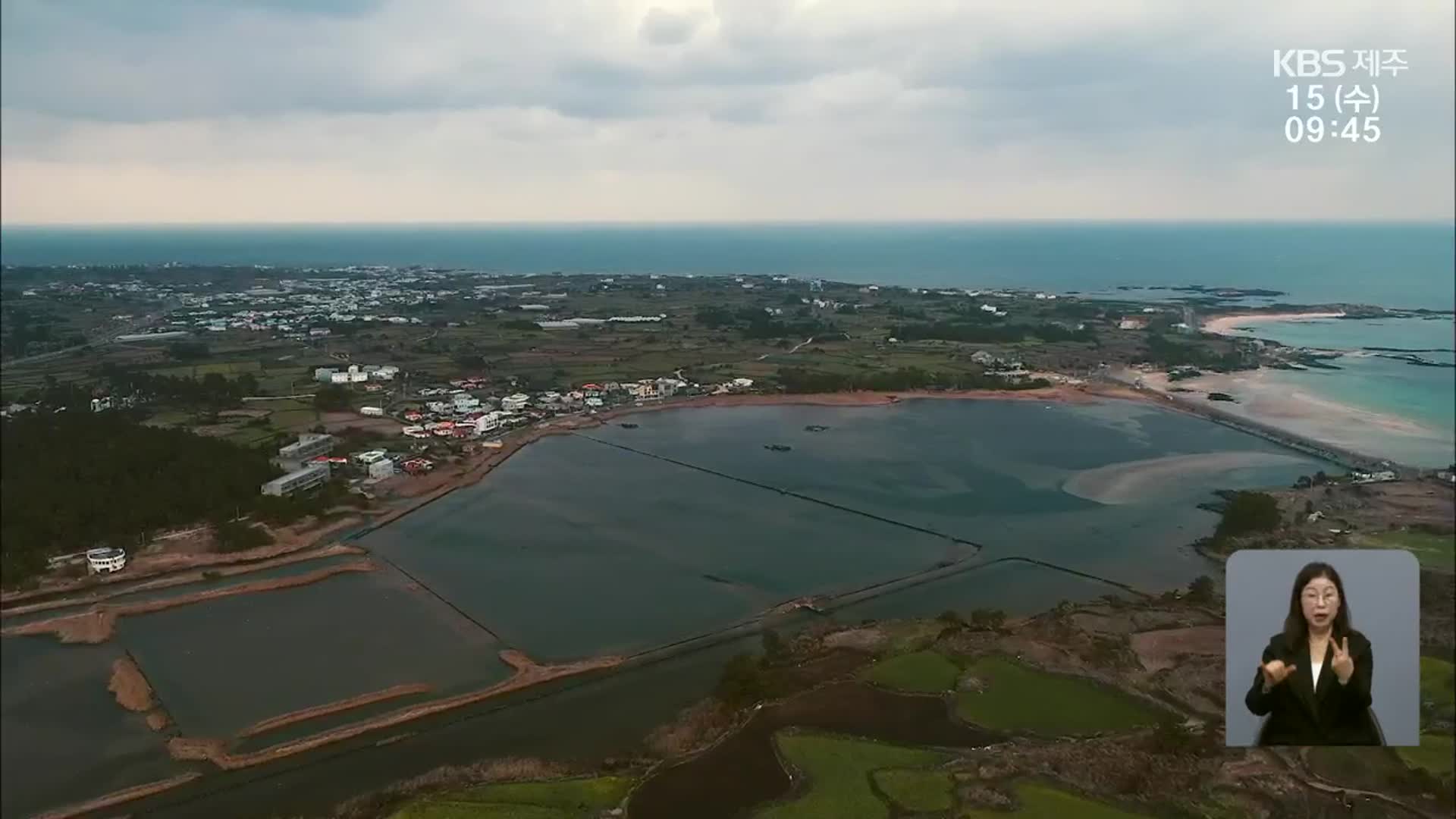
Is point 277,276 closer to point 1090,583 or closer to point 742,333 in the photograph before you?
point 742,333

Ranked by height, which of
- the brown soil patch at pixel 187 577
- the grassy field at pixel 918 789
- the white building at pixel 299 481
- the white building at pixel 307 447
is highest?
the white building at pixel 307 447

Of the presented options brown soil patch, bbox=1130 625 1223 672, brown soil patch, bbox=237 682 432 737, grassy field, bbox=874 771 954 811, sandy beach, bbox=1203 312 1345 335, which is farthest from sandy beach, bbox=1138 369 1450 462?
brown soil patch, bbox=237 682 432 737

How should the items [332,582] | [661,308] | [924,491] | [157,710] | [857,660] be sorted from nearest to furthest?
[157,710], [857,660], [332,582], [924,491], [661,308]

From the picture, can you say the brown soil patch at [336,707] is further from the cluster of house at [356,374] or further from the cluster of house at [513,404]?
the cluster of house at [356,374]

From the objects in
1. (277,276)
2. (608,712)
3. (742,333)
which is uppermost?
(277,276)

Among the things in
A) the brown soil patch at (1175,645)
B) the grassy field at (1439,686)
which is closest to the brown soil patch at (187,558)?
the brown soil patch at (1175,645)

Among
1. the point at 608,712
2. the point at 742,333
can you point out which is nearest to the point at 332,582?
the point at 608,712
